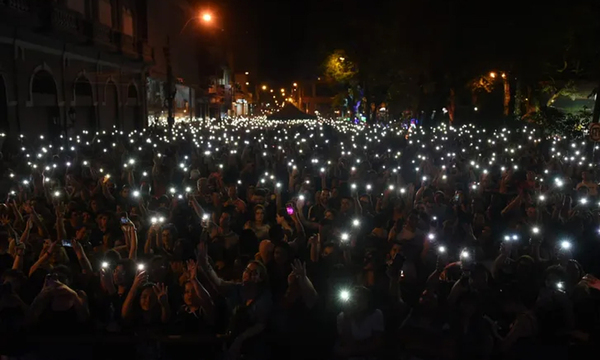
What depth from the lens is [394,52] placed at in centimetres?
4603

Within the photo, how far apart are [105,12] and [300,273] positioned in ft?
112

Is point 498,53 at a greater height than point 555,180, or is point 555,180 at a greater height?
point 498,53

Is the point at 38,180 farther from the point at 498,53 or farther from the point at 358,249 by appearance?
the point at 498,53

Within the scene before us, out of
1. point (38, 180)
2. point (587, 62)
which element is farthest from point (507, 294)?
point (587, 62)

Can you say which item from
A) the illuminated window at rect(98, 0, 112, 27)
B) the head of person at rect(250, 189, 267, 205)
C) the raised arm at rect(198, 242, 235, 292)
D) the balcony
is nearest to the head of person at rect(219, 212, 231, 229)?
the raised arm at rect(198, 242, 235, 292)

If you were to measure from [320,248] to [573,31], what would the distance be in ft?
93.8

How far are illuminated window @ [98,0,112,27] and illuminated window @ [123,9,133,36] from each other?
2811mm

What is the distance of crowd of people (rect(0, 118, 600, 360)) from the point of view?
5355 mm

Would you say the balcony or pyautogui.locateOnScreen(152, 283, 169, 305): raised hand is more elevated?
the balcony

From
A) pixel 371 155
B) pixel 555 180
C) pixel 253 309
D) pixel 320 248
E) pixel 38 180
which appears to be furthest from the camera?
pixel 371 155

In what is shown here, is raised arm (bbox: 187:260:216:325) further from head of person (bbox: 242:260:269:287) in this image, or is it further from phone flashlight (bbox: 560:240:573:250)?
phone flashlight (bbox: 560:240:573:250)

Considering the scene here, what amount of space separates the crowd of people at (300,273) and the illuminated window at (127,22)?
29.9 m

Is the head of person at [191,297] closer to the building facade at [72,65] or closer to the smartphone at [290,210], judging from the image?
the smartphone at [290,210]

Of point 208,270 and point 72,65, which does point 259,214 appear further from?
point 72,65
